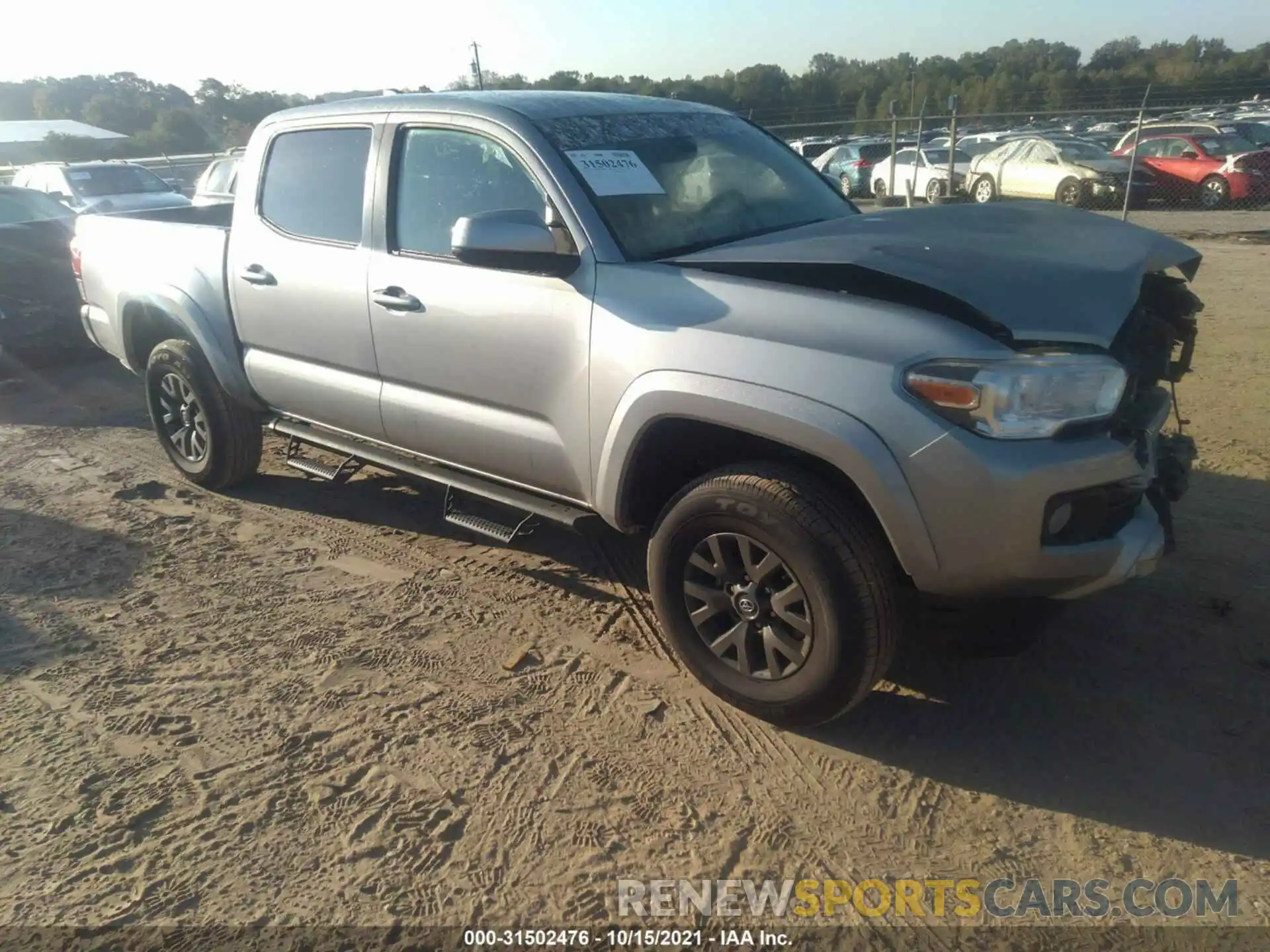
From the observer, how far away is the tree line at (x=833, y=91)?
23281 mm

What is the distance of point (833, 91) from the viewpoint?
32438 mm

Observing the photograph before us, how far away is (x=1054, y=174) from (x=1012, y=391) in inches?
680

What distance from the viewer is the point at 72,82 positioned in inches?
2320

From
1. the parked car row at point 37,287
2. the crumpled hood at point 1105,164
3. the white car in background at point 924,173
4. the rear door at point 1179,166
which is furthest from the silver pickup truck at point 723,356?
A: the rear door at point 1179,166

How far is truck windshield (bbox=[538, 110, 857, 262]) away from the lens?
135 inches

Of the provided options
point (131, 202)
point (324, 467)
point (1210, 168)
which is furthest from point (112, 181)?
point (1210, 168)

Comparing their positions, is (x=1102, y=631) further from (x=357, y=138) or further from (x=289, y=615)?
(x=357, y=138)

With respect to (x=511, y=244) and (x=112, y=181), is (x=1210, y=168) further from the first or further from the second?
(x=112, y=181)

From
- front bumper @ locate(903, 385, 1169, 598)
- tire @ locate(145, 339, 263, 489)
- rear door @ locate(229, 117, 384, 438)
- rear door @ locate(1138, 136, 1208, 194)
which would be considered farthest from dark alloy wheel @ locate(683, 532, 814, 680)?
rear door @ locate(1138, 136, 1208, 194)

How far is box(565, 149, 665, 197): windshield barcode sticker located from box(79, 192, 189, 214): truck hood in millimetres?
12966

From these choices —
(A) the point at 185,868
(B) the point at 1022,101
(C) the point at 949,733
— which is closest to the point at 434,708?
(A) the point at 185,868

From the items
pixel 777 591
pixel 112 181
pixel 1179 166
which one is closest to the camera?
pixel 777 591

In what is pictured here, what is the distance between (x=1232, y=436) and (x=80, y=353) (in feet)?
30.2

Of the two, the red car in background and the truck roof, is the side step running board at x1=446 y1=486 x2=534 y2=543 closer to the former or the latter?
the truck roof
